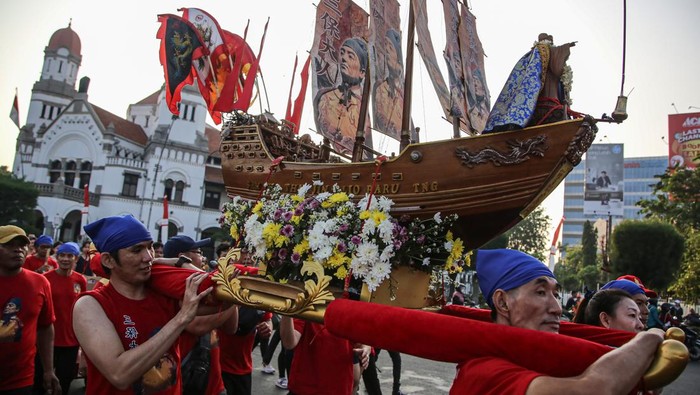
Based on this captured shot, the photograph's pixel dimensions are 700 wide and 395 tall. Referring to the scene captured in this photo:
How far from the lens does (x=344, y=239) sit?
288 centimetres

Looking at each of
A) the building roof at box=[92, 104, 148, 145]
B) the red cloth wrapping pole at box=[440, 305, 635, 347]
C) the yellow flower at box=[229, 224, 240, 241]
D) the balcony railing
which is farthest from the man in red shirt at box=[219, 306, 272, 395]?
the building roof at box=[92, 104, 148, 145]

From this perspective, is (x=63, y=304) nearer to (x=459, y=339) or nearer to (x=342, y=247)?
(x=342, y=247)

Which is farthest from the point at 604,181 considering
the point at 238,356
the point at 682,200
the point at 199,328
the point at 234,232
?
the point at 199,328

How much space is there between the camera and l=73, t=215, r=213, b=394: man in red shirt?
95.5 inches

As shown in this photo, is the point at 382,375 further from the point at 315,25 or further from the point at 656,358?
the point at 656,358

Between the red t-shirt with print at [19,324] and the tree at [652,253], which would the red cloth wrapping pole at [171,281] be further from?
the tree at [652,253]

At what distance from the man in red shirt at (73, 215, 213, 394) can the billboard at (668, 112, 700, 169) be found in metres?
39.0

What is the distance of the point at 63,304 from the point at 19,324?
82.0 inches

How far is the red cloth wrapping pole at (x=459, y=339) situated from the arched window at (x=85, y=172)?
46.8 m

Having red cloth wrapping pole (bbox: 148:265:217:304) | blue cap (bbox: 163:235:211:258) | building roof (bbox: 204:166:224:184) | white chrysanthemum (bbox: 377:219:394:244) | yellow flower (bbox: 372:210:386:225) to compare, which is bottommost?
red cloth wrapping pole (bbox: 148:265:217:304)

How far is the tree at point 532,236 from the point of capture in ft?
174

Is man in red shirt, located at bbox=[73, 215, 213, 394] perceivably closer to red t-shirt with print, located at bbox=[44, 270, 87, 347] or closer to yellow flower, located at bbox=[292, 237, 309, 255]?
yellow flower, located at bbox=[292, 237, 309, 255]

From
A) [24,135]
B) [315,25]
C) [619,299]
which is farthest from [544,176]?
[24,135]

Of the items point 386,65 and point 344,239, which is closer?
point 344,239
